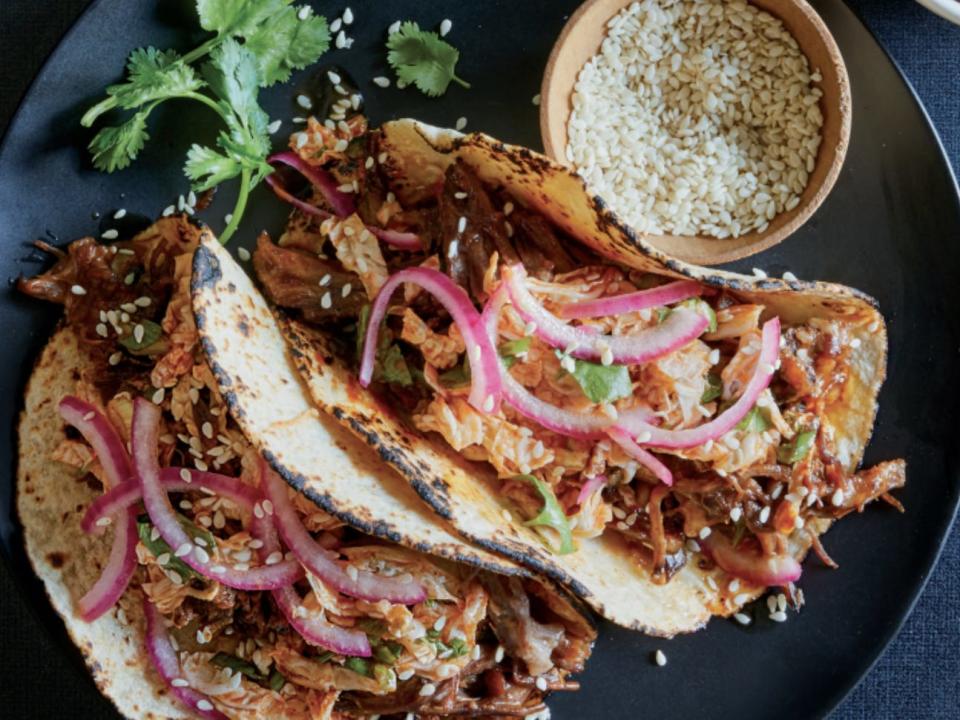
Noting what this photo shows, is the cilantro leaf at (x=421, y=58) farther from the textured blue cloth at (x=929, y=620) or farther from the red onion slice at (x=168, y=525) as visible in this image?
the textured blue cloth at (x=929, y=620)

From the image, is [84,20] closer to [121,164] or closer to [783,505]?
[121,164]

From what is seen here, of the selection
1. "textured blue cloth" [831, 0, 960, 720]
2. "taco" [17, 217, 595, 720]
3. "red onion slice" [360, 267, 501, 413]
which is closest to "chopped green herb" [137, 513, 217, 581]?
"taco" [17, 217, 595, 720]

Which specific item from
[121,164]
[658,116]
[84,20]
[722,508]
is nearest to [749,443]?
[722,508]

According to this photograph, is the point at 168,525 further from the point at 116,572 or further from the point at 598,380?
the point at 598,380

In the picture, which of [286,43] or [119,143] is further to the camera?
[286,43]

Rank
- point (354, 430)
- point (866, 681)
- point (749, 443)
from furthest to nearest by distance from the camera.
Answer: point (866, 681)
point (749, 443)
point (354, 430)

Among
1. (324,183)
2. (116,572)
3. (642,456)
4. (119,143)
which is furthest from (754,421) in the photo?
(119,143)
